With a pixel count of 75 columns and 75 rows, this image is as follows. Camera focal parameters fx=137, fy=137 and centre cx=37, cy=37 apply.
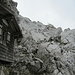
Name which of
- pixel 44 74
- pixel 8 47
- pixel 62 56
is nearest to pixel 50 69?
pixel 44 74

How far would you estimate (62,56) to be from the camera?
26562 millimetres

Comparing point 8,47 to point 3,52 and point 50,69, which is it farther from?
point 50,69

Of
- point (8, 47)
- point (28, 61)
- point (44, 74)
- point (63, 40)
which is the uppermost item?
point (63, 40)

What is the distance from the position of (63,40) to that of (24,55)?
1970cm

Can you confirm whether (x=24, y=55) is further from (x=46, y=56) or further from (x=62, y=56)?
(x=62, y=56)

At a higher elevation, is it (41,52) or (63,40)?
(63,40)

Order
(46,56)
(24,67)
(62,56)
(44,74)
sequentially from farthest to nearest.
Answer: (62,56) < (46,56) < (44,74) < (24,67)

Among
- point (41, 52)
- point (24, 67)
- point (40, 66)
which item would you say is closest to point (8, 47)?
point (24, 67)

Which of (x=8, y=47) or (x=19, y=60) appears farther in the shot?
(x=19, y=60)

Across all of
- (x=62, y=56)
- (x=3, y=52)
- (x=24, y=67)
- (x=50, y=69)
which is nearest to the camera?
(x=3, y=52)

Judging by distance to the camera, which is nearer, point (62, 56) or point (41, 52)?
point (41, 52)

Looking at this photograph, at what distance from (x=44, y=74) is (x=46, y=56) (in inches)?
182

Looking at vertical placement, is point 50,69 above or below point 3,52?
below

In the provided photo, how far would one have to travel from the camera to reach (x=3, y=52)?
10.8m
